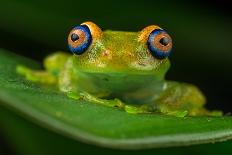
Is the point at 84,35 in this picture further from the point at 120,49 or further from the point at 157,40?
the point at 157,40

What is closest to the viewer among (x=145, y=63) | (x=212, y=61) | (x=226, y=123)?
(x=226, y=123)

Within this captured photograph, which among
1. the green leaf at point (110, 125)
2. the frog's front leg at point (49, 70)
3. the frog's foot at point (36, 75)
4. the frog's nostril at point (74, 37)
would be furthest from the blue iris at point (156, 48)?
the frog's front leg at point (49, 70)

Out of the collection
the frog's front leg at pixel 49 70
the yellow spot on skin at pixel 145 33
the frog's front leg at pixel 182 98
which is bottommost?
the frog's front leg at pixel 182 98

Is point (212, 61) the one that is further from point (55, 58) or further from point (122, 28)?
point (55, 58)

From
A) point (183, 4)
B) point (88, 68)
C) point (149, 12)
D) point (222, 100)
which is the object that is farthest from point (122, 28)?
point (88, 68)

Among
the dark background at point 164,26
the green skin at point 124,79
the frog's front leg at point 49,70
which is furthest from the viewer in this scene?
the dark background at point 164,26

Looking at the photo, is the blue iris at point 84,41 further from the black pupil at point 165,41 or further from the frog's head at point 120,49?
the black pupil at point 165,41

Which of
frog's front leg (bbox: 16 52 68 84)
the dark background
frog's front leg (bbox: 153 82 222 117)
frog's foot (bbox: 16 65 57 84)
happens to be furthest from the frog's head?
the dark background
